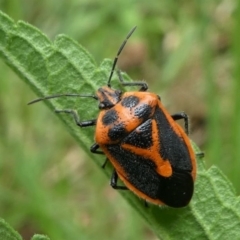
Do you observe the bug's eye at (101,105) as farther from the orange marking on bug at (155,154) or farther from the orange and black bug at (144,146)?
the orange marking on bug at (155,154)

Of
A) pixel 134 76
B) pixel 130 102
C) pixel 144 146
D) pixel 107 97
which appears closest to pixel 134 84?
pixel 130 102

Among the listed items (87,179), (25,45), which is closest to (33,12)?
(87,179)

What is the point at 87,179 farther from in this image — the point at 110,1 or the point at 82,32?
the point at 110,1

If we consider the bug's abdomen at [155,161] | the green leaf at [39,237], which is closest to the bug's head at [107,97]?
the bug's abdomen at [155,161]

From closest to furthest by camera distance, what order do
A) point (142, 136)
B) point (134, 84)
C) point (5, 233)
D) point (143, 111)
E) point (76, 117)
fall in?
A: point (5, 233)
point (76, 117)
point (142, 136)
point (143, 111)
point (134, 84)

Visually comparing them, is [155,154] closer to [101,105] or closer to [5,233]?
[101,105]

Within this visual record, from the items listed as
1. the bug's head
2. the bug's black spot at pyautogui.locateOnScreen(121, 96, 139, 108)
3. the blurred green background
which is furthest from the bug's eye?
the blurred green background

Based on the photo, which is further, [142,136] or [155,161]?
[142,136]
